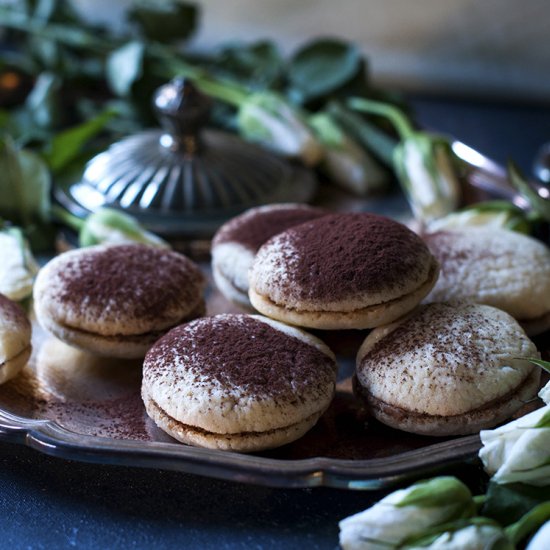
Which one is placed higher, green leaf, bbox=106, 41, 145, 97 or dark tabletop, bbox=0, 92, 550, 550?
green leaf, bbox=106, 41, 145, 97

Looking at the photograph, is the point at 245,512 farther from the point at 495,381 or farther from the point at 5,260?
the point at 5,260

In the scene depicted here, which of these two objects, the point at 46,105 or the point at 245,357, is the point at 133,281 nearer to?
the point at 245,357

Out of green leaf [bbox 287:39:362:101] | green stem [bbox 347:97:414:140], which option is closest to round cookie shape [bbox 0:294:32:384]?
green stem [bbox 347:97:414:140]

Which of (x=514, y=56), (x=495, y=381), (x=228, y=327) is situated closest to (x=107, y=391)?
(x=228, y=327)

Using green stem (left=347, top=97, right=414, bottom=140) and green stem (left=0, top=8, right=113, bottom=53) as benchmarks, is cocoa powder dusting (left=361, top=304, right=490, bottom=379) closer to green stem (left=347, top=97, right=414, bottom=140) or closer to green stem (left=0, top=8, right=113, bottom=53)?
green stem (left=347, top=97, right=414, bottom=140)

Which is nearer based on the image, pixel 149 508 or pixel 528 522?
pixel 528 522

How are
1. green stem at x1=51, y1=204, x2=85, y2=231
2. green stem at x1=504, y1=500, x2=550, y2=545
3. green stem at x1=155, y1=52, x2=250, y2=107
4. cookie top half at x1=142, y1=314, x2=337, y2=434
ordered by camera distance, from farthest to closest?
green stem at x1=155, y1=52, x2=250, y2=107 → green stem at x1=51, y1=204, x2=85, y2=231 → cookie top half at x1=142, y1=314, x2=337, y2=434 → green stem at x1=504, y1=500, x2=550, y2=545

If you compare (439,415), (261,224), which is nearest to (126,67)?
(261,224)
